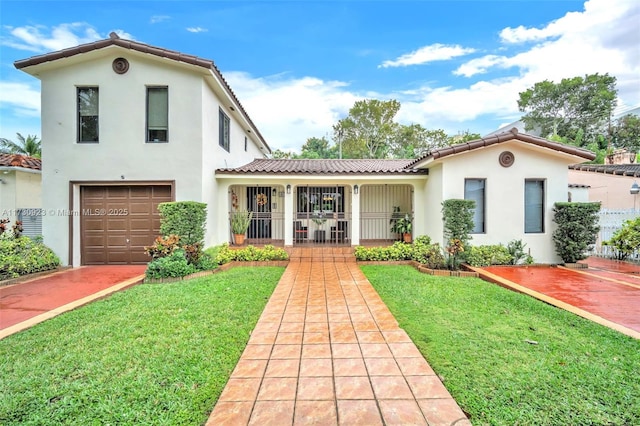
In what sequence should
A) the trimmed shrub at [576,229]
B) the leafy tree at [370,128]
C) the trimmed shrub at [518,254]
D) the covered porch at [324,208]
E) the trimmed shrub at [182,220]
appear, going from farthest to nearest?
the leafy tree at [370,128], the covered porch at [324,208], the trimmed shrub at [518,254], the trimmed shrub at [576,229], the trimmed shrub at [182,220]

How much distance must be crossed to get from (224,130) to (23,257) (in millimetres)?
7489

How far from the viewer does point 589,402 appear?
2.95 meters

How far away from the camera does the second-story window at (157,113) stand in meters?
9.82

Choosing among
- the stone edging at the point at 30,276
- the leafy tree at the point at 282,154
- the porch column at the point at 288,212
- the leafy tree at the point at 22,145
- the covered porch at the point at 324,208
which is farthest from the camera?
the leafy tree at the point at 282,154

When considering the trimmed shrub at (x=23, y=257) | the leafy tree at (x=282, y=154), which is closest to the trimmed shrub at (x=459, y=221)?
the trimmed shrub at (x=23, y=257)

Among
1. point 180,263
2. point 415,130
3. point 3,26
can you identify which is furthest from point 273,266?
point 415,130

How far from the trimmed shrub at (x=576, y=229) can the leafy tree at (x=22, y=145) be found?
31.5 meters

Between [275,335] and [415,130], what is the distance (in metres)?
34.7

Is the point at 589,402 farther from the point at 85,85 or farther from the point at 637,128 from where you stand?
the point at 637,128

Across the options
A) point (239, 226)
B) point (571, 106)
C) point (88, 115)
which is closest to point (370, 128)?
point (571, 106)

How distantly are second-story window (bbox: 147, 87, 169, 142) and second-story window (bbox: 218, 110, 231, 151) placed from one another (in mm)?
2161

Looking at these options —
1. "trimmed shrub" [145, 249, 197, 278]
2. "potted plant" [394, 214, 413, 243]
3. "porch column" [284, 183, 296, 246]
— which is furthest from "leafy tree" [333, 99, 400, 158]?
"trimmed shrub" [145, 249, 197, 278]

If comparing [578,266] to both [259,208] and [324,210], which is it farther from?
[259,208]

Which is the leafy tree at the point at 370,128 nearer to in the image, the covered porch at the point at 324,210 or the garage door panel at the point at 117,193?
the covered porch at the point at 324,210
